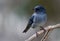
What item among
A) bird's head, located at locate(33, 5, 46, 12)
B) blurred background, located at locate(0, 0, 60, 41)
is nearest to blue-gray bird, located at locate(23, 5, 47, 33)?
bird's head, located at locate(33, 5, 46, 12)

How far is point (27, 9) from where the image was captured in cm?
378

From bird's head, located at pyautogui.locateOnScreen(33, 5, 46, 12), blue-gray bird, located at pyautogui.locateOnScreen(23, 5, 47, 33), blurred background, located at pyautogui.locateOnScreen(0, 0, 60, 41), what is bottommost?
blurred background, located at pyautogui.locateOnScreen(0, 0, 60, 41)

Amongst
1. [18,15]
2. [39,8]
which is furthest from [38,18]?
[18,15]

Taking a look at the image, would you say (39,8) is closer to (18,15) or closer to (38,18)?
(38,18)

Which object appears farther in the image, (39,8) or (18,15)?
(18,15)

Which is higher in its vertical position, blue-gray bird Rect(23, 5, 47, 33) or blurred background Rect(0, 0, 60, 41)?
blue-gray bird Rect(23, 5, 47, 33)

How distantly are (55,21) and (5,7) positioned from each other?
3.48 feet

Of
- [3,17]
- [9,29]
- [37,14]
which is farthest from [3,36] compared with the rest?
[37,14]

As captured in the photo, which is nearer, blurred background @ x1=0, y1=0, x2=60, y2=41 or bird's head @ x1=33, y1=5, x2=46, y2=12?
bird's head @ x1=33, y1=5, x2=46, y2=12

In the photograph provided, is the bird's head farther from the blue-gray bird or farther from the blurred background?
the blurred background

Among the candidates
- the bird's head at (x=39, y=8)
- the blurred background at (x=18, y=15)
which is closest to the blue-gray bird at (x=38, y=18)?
the bird's head at (x=39, y=8)

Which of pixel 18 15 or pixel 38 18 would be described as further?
pixel 18 15

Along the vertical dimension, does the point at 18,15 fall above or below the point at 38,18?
below

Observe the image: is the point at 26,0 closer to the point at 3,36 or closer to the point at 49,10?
the point at 49,10
